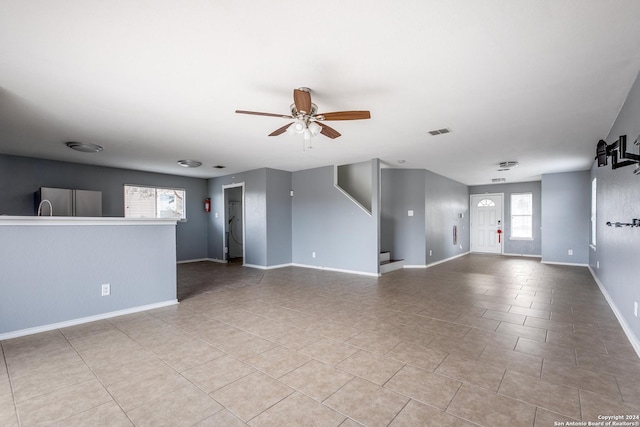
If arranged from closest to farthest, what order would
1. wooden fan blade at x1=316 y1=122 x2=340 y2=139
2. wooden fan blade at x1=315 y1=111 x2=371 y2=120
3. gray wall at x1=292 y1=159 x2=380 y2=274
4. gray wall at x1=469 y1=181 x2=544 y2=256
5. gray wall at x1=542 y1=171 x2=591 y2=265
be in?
wooden fan blade at x1=315 y1=111 x2=371 y2=120 < wooden fan blade at x1=316 y1=122 x2=340 y2=139 < gray wall at x1=292 y1=159 x2=380 y2=274 < gray wall at x1=542 y1=171 x2=591 y2=265 < gray wall at x1=469 y1=181 x2=544 y2=256

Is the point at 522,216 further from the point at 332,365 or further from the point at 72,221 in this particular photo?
the point at 72,221

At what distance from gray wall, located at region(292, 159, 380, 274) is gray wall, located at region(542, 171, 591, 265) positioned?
16.7ft

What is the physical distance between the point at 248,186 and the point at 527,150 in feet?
19.8

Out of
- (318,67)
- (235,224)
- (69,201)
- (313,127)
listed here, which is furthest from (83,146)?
(235,224)

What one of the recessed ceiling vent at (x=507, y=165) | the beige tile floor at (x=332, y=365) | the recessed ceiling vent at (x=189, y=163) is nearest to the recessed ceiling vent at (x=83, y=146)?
the recessed ceiling vent at (x=189, y=163)

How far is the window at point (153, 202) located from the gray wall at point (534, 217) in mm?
9983

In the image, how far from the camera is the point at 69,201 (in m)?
6.16

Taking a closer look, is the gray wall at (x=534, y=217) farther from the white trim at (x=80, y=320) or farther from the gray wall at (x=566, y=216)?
the white trim at (x=80, y=320)

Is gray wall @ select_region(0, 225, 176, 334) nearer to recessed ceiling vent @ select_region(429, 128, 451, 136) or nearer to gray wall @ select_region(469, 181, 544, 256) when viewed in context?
recessed ceiling vent @ select_region(429, 128, 451, 136)

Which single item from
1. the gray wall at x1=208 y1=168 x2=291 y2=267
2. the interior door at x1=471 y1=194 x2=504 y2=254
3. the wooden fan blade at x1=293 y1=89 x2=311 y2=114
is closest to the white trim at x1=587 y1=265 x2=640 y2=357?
the wooden fan blade at x1=293 y1=89 x2=311 y2=114

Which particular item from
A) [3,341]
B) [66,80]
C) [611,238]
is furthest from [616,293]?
[3,341]

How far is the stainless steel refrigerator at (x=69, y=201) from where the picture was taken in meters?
5.90

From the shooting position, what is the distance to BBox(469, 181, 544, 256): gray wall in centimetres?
928

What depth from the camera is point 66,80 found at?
107 inches
